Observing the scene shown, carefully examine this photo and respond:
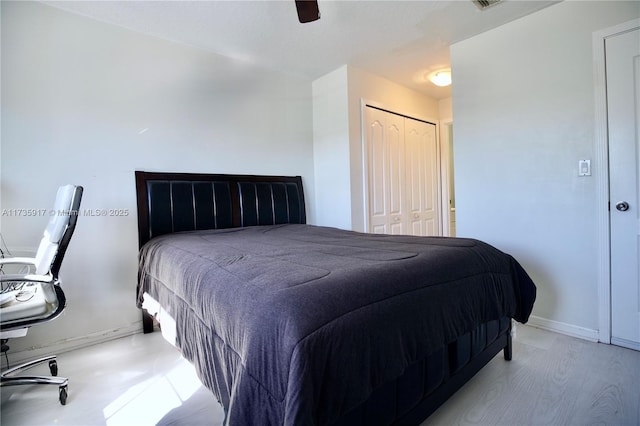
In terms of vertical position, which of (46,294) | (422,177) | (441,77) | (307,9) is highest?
(441,77)

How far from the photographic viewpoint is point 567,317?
7.61 ft

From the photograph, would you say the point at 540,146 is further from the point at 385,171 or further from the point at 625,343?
the point at 385,171

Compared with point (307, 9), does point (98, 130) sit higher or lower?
lower

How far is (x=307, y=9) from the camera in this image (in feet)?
5.63

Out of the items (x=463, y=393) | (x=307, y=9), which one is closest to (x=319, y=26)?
(x=307, y=9)

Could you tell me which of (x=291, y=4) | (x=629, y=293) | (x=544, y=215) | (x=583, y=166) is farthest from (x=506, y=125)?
(x=291, y=4)

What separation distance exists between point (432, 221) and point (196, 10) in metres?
3.77

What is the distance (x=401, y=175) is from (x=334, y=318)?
3359 millimetres

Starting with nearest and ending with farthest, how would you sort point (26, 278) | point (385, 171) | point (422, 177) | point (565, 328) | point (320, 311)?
1. point (320, 311)
2. point (26, 278)
3. point (565, 328)
4. point (385, 171)
5. point (422, 177)

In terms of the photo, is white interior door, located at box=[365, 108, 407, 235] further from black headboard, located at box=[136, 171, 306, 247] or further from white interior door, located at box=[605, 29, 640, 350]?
white interior door, located at box=[605, 29, 640, 350]

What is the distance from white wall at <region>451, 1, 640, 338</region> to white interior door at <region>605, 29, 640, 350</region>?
4.0 inches

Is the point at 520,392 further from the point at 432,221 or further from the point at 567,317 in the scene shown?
the point at 432,221

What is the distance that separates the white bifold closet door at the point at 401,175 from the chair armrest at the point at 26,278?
2.81m

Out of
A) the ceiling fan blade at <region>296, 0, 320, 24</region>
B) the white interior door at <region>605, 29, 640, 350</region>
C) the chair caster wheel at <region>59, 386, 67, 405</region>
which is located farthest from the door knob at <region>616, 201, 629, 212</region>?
the chair caster wheel at <region>59, 386, 67, 405</region>
